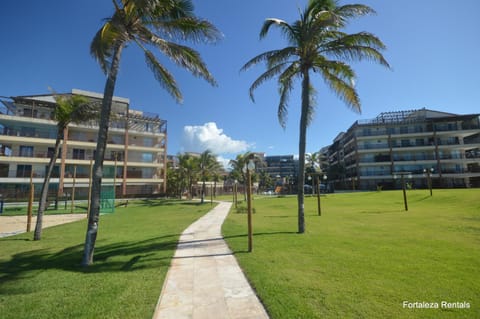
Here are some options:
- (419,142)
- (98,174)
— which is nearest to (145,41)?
(98,174)

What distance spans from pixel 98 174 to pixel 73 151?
3914 centimetres

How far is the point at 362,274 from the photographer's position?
531cm

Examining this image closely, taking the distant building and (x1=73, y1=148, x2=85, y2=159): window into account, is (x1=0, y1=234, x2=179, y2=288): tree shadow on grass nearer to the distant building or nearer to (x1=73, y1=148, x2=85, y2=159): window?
(x1=73, y1=148, x2=85, y2=159): window

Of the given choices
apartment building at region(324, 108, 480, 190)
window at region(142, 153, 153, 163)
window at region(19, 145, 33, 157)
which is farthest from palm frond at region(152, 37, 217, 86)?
apartment building at region(324, 108, 480, 190)

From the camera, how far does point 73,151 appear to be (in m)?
37.6

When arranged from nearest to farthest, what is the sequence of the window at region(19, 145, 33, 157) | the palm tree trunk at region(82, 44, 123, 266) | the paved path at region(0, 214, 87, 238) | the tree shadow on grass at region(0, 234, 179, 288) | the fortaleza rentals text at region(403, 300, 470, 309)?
the fortaleza rentals text at region(403, 300, 470, 309)
the tree shadow on grass at region(0, 234, 179, 288)
the palm tree trunk at region(82, 44, 123, 266)
the paved path at region(0, 214, 87, 238)
the window at region(19, 145, 33, 157)

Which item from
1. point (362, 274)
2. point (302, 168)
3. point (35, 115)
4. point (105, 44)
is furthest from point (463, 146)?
point (35, 115)

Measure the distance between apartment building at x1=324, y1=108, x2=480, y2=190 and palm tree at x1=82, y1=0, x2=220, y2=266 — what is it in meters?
51.6

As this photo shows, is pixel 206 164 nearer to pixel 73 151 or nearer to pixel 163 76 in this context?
pixel 73 151

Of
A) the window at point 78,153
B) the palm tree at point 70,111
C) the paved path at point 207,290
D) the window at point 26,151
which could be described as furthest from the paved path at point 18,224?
the window at point 78,153

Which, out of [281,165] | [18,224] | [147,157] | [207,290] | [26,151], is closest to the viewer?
[207,290]

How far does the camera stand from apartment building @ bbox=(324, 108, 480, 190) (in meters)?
46.7

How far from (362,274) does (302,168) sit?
5840 mm

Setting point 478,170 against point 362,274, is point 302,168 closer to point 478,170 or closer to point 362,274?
point 362,274
